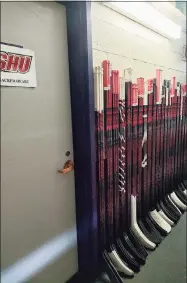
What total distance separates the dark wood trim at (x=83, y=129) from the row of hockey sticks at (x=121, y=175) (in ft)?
0.32

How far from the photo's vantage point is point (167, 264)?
1861mm

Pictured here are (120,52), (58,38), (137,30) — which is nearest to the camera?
(58,38)

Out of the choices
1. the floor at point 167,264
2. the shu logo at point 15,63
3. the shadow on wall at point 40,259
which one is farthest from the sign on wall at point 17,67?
the floor at point 167,264

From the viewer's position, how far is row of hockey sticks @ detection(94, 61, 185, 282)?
1.67 meters

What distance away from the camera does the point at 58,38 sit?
4.61 ft

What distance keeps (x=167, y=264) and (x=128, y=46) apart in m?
1.91

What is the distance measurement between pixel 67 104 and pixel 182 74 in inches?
89.4

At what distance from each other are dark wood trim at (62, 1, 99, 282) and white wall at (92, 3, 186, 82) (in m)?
0.22

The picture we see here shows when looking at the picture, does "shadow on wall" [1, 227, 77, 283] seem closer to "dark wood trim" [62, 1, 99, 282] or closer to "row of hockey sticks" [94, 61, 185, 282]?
"dark wood trim" [62, 1, 99, 282]

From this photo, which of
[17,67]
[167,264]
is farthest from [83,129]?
[167,264]

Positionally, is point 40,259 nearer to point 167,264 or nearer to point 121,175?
point 121,175

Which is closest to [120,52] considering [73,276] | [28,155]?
[28,155]

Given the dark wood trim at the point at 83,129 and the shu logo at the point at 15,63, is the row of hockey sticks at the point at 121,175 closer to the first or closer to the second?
the dark wood trim at the point at 83,129

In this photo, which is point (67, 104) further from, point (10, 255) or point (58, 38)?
point (10, 255)
